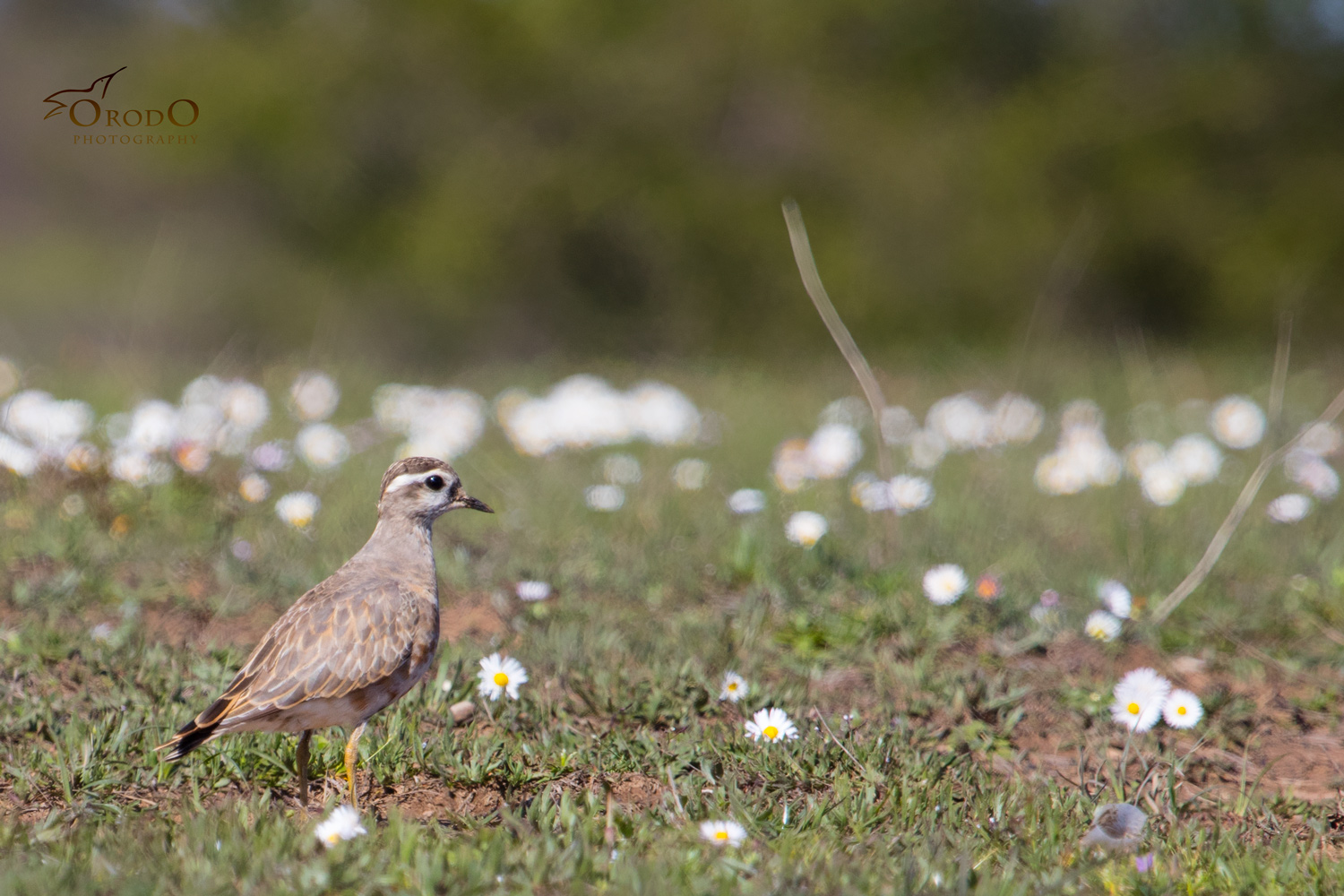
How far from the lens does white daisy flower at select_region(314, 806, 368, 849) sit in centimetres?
315

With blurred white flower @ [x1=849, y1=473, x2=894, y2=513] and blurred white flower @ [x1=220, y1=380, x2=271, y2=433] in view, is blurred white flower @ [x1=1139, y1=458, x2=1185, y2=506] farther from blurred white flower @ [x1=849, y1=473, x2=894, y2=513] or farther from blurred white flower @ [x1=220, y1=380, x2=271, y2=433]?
blurred white flower @ [x1=220, y1=380, x2=271, y2=433]

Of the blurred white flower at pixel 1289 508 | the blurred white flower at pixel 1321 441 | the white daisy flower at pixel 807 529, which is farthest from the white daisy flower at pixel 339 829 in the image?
the blurred white flower at pixel 1321 441

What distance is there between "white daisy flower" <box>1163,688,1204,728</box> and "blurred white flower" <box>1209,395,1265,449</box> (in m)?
3.88

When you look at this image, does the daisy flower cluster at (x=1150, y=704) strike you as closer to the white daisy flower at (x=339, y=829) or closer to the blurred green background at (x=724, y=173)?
the white daisy flower at (x=339, y=829)

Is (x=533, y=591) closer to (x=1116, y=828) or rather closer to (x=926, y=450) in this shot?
(x=1116, y=828)

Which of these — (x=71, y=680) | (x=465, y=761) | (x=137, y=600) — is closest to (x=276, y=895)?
(x=465, y=761)

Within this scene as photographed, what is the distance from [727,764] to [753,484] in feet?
10.8

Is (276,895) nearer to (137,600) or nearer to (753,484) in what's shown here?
(137,600)

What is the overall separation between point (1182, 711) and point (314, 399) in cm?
566

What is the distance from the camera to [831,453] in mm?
6832

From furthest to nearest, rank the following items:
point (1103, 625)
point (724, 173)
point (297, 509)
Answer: point (724, 173) < point (297, 509) < point (1103, 625)

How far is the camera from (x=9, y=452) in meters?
6.03

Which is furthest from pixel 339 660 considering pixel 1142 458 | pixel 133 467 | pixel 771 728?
pixel 1142 458

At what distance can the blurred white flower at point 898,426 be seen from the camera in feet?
26.7
